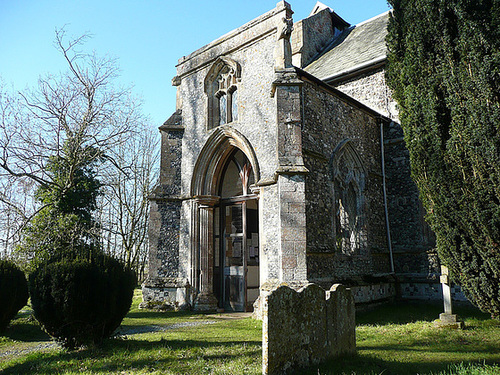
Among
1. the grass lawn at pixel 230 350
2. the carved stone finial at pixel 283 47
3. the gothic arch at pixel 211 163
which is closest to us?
the grass lawn at pixel 230 350

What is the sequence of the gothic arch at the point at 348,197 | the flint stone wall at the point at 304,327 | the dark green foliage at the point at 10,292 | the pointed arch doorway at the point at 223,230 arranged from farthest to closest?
the pointed arch doorway at the point at 223,230 → the gothic arch at the point at 348,197 → the dark green foliage at the point at 10,292 → the flint stone wall at the point at 304,327

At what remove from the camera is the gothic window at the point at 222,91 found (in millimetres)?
10938

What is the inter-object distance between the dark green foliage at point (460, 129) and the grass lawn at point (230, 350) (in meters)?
1.23

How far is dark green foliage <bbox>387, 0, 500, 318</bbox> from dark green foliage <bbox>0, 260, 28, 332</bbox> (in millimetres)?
8353

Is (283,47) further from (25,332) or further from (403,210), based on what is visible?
(25,332)

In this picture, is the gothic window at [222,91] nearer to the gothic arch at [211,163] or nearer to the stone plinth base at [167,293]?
the gothic arch at [211,163]

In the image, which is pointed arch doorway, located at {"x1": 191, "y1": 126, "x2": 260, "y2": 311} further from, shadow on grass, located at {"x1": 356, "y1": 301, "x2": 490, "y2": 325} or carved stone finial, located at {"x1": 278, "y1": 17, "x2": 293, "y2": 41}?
shadow on grass, located at {"x1": 356, "y1": 301, "x2": 490, "y2": 325}

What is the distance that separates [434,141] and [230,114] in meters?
6.05

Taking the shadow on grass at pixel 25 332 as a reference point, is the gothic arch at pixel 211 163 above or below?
above

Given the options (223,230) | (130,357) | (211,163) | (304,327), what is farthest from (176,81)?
(304,327)

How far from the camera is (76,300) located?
5727 millimetres

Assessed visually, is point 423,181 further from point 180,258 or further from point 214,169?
point 180,258

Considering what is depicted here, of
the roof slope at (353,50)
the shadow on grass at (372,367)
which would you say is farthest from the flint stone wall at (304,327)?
the roof slope at (353,50)

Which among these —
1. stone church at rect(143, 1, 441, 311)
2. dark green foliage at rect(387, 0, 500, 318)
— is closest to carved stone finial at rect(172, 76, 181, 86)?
stone church at rect(143, 1, 441, 311)
